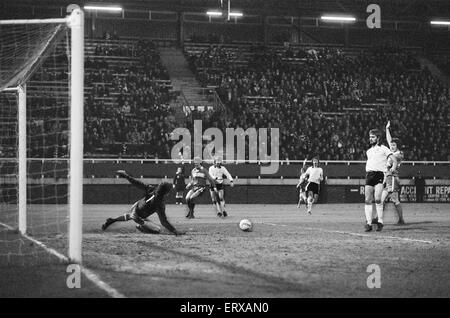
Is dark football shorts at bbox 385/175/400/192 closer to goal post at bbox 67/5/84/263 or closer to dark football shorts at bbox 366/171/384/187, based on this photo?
dark football shorts at bbox 366/171/384/187

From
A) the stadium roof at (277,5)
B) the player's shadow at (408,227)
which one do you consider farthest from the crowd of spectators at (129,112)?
the player's shadow at (408,227)

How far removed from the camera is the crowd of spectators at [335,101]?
117 ft

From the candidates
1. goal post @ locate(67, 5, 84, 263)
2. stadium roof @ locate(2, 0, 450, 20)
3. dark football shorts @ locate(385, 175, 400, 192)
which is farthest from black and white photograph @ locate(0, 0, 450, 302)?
dark football shorts @ locate(385, 175, 400, 192)

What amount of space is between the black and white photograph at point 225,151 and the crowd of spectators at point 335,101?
118 millimetres

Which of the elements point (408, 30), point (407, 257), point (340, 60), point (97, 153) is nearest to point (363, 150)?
point (340, 60)

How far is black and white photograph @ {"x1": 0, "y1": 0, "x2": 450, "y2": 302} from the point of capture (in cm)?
873

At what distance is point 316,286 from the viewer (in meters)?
7.57

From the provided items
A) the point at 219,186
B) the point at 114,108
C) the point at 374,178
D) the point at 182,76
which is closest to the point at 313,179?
the point at 219,186

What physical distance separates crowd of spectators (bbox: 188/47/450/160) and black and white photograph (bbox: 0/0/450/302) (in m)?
0.12

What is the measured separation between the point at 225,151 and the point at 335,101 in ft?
29.1

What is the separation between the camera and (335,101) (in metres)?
39.8

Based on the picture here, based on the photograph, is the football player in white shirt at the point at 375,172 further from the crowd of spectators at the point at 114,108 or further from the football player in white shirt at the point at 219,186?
the crowd of spectators at the point at 114,108
